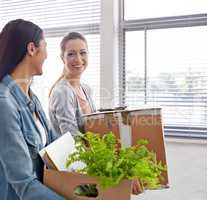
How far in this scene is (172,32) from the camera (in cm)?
222

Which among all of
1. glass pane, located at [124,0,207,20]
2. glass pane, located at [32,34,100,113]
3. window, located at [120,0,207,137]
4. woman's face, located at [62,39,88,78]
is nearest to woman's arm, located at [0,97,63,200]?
woman's face, located at [62,39,88,78]

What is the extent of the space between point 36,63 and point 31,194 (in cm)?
53

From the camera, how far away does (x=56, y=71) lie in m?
2.63

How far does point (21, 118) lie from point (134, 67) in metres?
1.35

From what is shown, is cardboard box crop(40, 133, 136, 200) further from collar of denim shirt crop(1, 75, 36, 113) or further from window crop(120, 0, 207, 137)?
window crop(120, 0, 207, 137)

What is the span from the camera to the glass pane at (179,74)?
6.99 ft

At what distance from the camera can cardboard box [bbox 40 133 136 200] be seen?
0.95 m

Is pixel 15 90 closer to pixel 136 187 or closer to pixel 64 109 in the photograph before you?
pixel 64 109

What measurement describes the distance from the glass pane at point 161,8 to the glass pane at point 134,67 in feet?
0.48

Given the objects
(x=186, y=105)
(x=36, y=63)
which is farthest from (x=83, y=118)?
(x=186, y=105)

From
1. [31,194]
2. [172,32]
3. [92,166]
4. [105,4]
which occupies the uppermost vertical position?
[105,4]

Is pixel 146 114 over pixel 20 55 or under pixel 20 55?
under

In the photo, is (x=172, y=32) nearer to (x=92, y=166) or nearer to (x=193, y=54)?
(x=193, y=54)

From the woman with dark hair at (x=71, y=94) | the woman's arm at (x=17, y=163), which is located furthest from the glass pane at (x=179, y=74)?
the woman's arm at (x=17, y=163)
